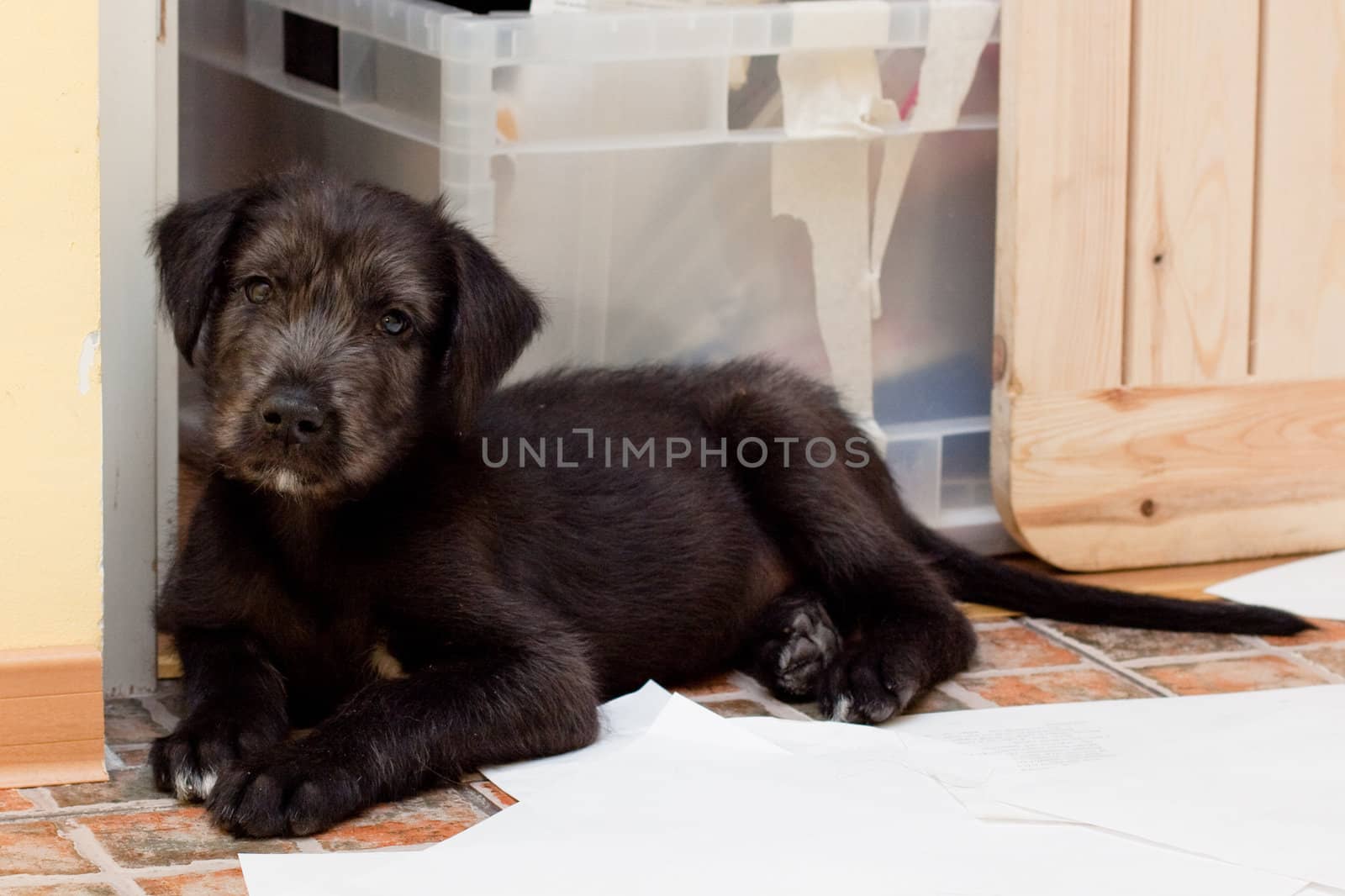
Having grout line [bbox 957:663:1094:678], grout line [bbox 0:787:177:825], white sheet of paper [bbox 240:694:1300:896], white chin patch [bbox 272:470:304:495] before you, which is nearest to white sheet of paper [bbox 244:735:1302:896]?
white sheet of paper [bbox 240:694:1300:896]

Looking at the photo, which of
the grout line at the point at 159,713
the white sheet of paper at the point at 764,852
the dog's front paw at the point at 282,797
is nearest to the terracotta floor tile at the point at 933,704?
the white sheet of paper at the point at 764,852

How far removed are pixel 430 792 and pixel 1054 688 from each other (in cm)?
126

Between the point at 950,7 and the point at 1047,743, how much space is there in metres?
1.73

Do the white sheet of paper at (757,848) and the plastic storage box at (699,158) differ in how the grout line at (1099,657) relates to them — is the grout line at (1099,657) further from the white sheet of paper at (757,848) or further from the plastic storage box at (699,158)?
the white sheet of paper at (757,848)

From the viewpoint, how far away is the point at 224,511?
9.36 feet

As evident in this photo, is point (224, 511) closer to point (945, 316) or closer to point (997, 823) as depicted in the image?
point (997, 823)

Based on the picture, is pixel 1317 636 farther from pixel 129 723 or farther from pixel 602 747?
pixel 129 723

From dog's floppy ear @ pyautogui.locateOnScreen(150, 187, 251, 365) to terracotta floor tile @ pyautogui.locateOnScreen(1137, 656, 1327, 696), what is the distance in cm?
190

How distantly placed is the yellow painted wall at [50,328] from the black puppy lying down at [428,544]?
0.22m

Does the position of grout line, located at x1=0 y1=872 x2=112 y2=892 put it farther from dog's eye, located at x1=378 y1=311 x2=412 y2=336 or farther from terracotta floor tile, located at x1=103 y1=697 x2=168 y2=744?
dog's eye, located at x1=378 y1=311 x2=412 y2=336

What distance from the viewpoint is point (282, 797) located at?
2371 mm

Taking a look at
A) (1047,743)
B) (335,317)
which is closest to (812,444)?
(1047,743)

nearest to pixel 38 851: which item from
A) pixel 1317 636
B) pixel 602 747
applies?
pixel 602 747

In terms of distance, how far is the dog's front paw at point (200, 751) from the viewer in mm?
2492
